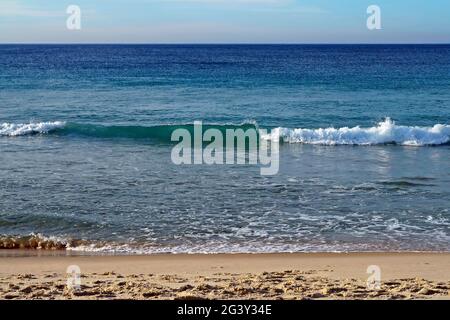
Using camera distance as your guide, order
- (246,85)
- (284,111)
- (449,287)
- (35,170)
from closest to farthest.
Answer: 1. (449,287)
2. (35,170)
3. (284,111)
4. (246,85)

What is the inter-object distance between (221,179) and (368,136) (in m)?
10.2

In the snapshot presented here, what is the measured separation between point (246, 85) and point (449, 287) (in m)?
37.1

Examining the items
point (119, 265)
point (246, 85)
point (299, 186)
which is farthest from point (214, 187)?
point (246, 85)

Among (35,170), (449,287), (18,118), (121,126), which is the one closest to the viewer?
(449,287)

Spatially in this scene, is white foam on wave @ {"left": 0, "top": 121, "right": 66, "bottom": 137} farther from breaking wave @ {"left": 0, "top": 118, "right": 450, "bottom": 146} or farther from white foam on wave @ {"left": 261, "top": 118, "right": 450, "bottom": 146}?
white foam on wave @ {"left": 261, "top": 118, "right": 450, "bottom": 146}

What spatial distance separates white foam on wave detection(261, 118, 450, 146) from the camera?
958 inches

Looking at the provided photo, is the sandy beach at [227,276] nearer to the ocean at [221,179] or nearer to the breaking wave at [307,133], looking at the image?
the ocean at [221,179]

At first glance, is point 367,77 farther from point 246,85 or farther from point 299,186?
point 299,186

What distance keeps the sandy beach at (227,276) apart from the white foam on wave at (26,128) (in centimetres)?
1499

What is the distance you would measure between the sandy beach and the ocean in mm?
645

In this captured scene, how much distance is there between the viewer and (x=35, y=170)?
17.4m

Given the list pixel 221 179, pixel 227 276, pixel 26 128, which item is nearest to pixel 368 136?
pixel 221 179

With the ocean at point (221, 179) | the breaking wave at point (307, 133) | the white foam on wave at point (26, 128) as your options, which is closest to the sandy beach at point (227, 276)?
the ocean at point (221, 179)

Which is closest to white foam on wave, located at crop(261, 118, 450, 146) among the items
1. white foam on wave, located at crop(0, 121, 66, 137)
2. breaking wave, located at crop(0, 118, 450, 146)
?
breaking wave, located at crop(0, 118, 450, 146)
